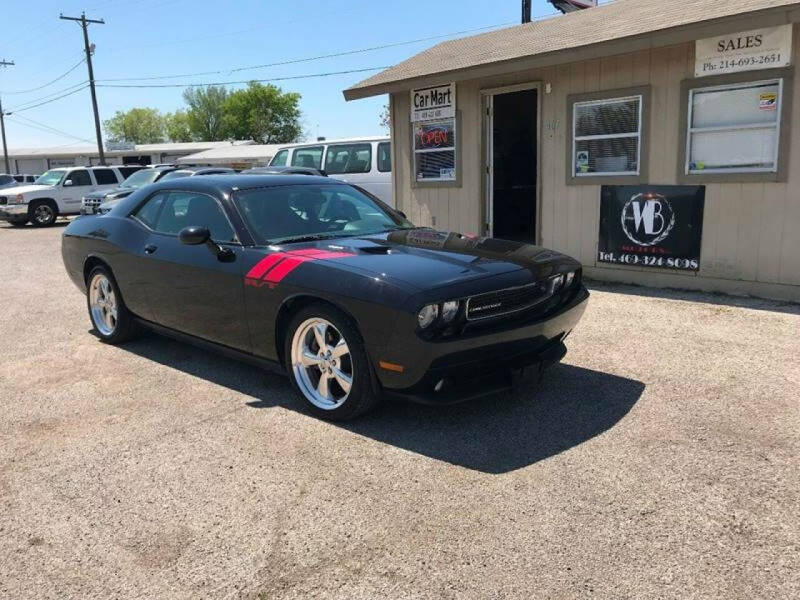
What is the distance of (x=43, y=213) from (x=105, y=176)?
2187 millimetres

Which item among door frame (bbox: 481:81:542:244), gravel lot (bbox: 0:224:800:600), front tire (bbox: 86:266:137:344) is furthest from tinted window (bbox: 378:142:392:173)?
gravel lot (bbox: 0:224:800:600)

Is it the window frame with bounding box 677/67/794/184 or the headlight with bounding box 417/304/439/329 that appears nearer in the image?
the headlight with bounding box 417/304/439/329

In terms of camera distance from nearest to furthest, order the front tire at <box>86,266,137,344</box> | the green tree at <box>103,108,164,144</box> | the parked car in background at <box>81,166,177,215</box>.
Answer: the front tire at <box>86,266,137,344</box>
the parked car in background at <box>81,166,177,215</box>
the green tree at <box>103,108,164,144</box>

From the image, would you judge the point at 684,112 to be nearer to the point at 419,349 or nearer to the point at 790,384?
the point at 790,384

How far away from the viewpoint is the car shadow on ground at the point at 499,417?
3693mm

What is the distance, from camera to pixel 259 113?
83.2 m

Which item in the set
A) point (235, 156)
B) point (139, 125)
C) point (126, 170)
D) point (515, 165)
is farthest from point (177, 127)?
point (515, 165)

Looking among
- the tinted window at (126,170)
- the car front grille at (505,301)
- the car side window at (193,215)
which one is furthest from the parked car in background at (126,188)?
the car front grille at (505,301)

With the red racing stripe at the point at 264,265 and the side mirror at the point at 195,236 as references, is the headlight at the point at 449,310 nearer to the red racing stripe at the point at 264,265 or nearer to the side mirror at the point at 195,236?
the red racing stripe at the point at 264,265

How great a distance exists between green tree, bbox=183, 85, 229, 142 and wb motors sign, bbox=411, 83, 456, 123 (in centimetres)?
7848

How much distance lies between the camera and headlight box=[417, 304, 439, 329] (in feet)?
11.8

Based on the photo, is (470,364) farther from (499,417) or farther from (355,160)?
(355,160)

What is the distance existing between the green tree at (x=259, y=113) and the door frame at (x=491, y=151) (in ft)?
247

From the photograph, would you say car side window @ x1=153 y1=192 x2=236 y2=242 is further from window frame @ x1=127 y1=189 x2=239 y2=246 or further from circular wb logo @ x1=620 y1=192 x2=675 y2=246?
circular wb logo @ x1=620 y1=192 x2=675 y2=246
